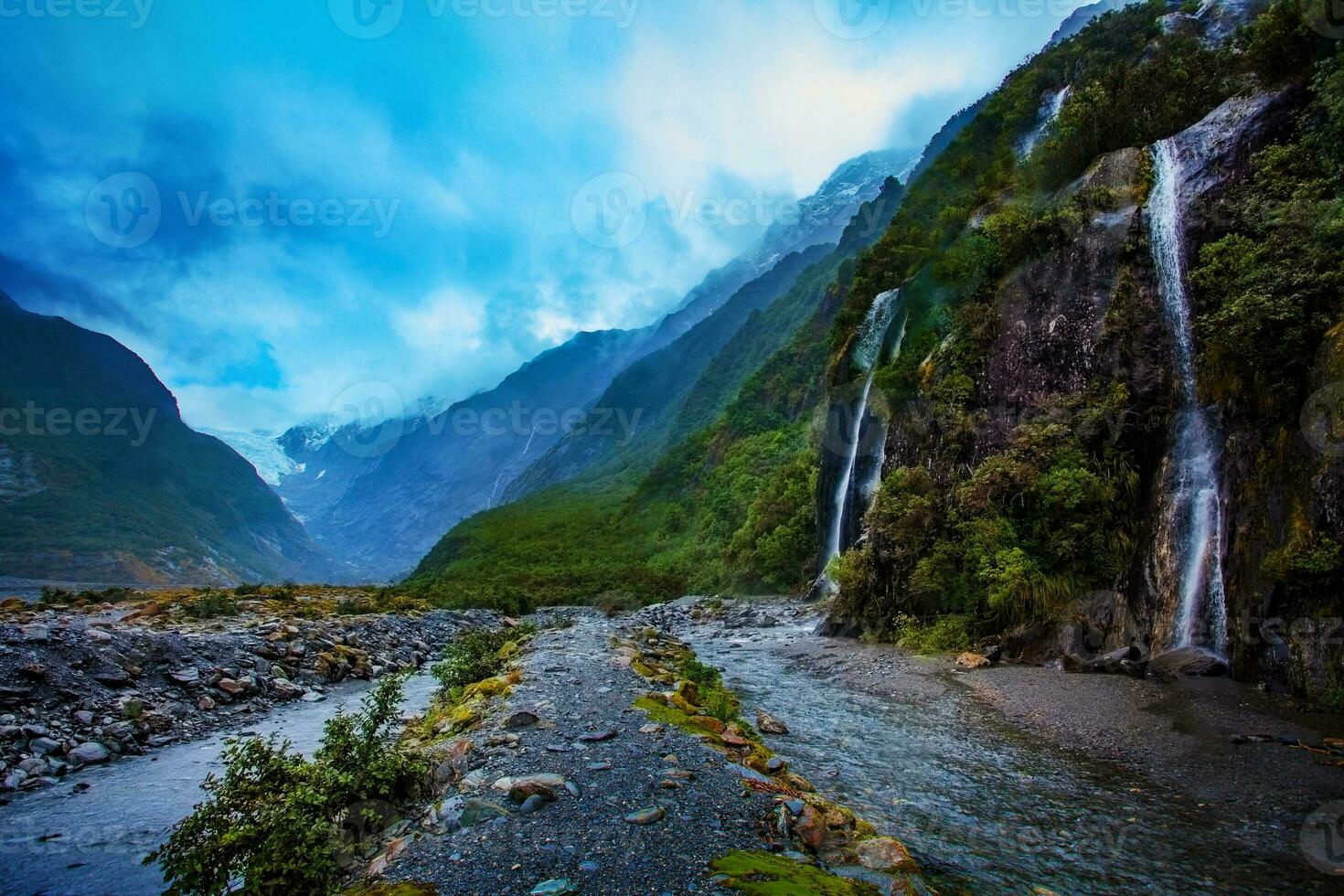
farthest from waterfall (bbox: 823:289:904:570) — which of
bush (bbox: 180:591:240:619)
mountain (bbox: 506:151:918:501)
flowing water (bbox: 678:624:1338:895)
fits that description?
mountain (bbox: 506:151:918:501)

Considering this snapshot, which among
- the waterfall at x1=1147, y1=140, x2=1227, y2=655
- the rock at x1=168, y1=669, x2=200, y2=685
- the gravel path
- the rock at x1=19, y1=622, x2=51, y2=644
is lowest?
the rock at x1=168, y1=669, x2=200, y2=685

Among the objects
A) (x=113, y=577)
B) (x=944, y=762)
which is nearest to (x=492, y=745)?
(x=944, y=762)

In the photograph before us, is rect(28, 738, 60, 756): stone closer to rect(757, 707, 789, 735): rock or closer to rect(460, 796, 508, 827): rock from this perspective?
rect(460, 796, 508, 827): rock

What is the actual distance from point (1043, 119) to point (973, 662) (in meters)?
33.3

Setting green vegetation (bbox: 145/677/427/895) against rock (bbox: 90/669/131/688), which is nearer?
green vegetation (bbox: 145/677/427/895)

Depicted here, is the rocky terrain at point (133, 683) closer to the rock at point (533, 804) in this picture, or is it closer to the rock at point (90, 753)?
the rock at point (90, 753)

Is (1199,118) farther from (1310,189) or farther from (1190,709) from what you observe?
(1190,709)

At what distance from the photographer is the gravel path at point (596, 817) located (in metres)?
4.89

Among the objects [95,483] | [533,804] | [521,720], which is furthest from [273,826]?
[95,483]

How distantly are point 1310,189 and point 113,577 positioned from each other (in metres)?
138

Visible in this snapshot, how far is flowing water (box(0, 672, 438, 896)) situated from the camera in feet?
21.9

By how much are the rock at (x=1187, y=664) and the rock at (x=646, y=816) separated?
13162 millimetres

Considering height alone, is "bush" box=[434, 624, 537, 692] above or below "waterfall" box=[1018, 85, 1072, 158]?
below

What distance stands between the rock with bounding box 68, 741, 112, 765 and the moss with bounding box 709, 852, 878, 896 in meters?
12.6
